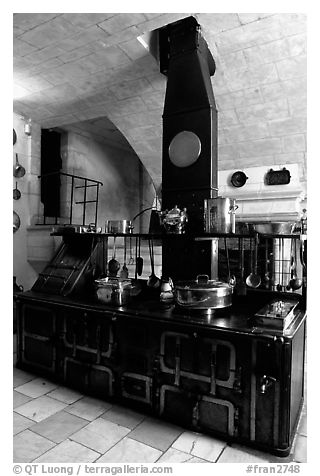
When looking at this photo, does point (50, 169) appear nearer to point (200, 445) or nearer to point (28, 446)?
point (28, 446)

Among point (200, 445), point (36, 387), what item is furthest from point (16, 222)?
point (200, 445)

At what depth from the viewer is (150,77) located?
158 inches

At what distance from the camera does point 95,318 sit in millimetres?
2521

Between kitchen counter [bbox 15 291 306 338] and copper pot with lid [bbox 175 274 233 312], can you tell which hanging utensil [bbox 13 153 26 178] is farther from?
copper pot with lid [bbox 175 274 233 312]

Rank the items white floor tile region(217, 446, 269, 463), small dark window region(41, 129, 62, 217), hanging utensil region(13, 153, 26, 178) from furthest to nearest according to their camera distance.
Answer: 1. small dark window region(41, 129, 62, 217)
2. hanging utensil region(13, 153, 26, 178)
3. white floor tile region(217, 446, 269, 463)

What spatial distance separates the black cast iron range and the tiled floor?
1.19 meters

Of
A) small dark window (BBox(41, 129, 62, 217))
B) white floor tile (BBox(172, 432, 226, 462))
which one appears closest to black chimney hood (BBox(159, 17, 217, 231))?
white floor tile (BBox(172, 432, 226, 462))

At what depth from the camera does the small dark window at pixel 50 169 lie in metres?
5.85

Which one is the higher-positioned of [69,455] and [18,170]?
[18,170]

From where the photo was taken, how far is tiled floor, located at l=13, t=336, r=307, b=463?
74.2 inches

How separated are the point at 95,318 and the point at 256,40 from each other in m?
3.17

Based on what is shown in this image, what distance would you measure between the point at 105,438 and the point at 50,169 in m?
4.97

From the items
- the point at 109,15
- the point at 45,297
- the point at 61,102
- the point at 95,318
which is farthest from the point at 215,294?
A: the point at 61,102

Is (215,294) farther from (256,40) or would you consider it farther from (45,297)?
(256,40)
